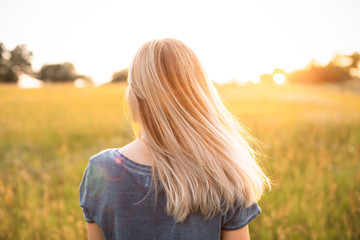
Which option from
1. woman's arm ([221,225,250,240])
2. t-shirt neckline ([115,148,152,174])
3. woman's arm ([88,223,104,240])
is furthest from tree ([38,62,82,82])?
woman's arm ([221,225,250,240])

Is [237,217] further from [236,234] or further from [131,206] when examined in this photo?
[131,206]

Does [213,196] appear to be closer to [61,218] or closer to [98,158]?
[98,158]

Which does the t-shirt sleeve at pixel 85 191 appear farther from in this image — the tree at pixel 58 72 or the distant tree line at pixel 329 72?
the distant tree line at pixel 329 72

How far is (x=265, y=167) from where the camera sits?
13.9 ft

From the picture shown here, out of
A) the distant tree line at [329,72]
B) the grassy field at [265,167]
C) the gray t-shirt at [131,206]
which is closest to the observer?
the gray t-shirt at [131,206]

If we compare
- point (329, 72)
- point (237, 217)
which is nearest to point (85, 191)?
point (237, 217)

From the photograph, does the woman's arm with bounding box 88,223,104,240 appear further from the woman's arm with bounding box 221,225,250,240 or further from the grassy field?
the grassy field

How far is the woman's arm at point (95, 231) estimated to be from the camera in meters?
1.33

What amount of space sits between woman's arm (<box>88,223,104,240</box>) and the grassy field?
32.0 inches

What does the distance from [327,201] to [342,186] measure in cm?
60

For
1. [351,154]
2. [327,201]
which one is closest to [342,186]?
[327,201]

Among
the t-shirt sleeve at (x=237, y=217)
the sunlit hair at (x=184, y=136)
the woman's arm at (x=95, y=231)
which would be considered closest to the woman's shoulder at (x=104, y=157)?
the sunlit hair at (x=184, y=136)

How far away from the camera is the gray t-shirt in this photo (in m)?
1.12

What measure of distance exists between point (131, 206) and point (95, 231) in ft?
1.26
